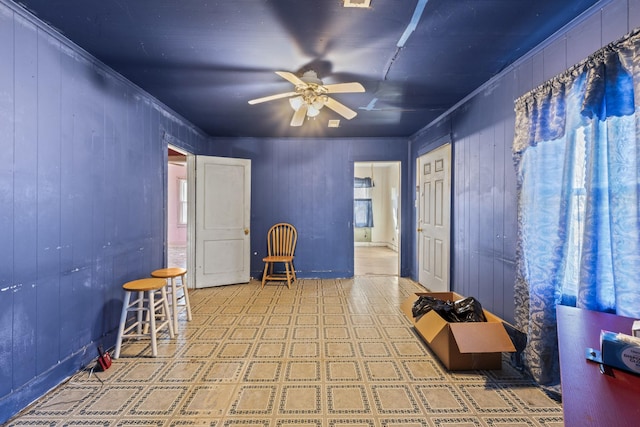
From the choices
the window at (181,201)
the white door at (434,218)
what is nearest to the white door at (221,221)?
the white door at (434,218)

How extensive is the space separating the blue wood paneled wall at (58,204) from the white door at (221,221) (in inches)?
51.0

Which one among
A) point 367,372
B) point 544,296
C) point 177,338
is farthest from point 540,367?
point 177,338

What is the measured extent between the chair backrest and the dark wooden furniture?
3.90 metres

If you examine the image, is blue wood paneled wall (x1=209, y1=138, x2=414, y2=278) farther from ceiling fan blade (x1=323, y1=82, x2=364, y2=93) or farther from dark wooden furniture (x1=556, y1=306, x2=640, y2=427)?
dark wooden furniture (x1=556, y1=306, x2=640, y2=427)

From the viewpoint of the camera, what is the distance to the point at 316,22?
1.88m

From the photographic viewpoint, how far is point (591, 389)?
83 centimetres

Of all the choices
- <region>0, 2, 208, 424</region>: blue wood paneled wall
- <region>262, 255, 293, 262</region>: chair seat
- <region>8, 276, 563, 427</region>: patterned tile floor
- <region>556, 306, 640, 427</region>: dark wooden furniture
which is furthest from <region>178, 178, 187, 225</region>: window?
<region>556, 306, 640, 427</region>: dark wooden furniture

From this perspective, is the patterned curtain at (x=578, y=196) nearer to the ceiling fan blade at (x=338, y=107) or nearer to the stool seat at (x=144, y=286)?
the ceiling fan blade at (x=338, y=107)

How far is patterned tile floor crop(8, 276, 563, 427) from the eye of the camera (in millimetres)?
1670

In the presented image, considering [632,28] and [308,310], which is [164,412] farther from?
[632,28]

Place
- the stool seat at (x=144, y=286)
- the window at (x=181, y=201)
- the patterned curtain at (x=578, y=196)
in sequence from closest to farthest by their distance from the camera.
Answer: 1. the patterned curtain at (x=578, y=196)
2. the stool seat at (x=144, y=286)
3. the window at (x=181, y=201)

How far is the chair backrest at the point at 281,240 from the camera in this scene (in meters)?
4.81

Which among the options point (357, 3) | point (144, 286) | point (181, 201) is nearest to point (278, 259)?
point (144, 286)

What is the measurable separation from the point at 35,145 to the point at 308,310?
2748mm
